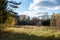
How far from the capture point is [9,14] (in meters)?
24.7

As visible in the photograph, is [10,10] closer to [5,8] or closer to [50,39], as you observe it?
[5,8]

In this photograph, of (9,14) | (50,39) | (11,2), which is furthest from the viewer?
(11,2)

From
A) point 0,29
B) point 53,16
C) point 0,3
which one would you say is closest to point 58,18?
point 53,16

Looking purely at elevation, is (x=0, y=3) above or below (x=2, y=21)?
above

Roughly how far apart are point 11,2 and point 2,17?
389 cm

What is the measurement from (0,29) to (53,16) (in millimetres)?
30071

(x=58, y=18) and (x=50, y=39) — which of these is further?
(x=58, y=18)

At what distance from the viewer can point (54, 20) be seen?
2105 inches

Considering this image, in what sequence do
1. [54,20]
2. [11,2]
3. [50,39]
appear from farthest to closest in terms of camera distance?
[54,20], [11,2], [50,39]

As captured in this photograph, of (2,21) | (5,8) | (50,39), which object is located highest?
(5,8)

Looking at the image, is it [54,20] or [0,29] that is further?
[54,20]

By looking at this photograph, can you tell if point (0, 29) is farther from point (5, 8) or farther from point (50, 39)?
point (50, 39)

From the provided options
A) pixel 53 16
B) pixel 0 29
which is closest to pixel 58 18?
pixel 53 16

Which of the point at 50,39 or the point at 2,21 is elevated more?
the point at 2,21
